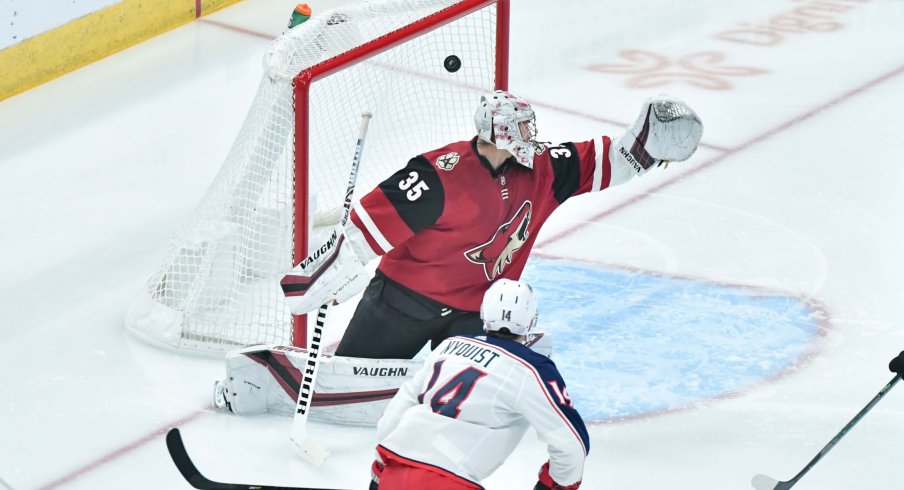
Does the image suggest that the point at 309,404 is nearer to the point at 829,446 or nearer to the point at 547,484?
the point at 547,484

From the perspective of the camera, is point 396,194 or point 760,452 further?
point 760,452

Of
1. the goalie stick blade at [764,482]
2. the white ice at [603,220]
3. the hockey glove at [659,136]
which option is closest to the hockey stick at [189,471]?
the white ice at [603,220]

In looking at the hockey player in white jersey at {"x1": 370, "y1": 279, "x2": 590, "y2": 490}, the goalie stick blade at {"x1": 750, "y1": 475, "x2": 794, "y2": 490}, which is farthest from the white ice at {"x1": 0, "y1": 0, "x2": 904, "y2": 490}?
the hockey player in white jersey at {"x1": 370, "y1": 279, "x2": 590, "y2": 490}

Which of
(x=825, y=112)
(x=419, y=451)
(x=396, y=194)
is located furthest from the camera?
(x=825, y=112)

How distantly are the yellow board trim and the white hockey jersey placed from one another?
3909 millimetres

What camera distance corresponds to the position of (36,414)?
12.9ft

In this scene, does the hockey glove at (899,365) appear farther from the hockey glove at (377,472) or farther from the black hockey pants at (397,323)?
the hockey glove at (377,472)

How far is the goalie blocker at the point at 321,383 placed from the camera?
12.4ft

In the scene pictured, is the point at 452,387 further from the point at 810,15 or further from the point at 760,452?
the point at 810,15

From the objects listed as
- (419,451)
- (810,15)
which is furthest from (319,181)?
(810,15)

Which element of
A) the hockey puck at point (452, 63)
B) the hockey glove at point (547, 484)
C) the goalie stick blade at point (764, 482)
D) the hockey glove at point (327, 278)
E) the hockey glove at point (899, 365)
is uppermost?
the hockey puck at point (452, 63)

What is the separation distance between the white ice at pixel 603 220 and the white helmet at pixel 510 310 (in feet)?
2.41

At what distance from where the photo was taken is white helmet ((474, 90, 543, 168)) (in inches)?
138

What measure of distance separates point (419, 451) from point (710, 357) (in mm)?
1521
